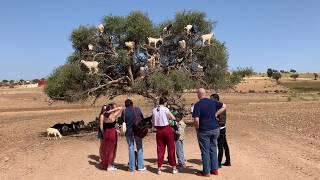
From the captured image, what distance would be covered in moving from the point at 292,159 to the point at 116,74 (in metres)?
12.0

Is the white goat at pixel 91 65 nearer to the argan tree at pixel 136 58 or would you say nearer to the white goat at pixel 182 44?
the argan tree at pixel 136 58

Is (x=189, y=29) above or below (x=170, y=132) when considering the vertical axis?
above

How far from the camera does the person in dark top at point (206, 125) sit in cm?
1175

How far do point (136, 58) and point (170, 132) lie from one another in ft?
38.0

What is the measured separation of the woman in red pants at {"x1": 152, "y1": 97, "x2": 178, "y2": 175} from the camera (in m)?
12.2

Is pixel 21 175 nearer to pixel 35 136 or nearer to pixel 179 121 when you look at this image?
pixel 179 121

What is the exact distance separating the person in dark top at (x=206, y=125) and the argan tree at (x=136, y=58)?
31.8 feet

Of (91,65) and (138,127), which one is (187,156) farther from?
(91,65)

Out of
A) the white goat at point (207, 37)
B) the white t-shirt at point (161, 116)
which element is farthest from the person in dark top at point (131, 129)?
the white goat at point (207, 37)

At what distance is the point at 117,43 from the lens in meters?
23.8

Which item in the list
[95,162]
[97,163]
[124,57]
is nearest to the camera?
[97,163]

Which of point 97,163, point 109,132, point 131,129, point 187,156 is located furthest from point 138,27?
point 131,129

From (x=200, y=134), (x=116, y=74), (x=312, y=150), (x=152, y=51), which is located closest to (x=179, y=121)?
(x=200, y=134)

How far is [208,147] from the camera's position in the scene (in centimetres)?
1188
